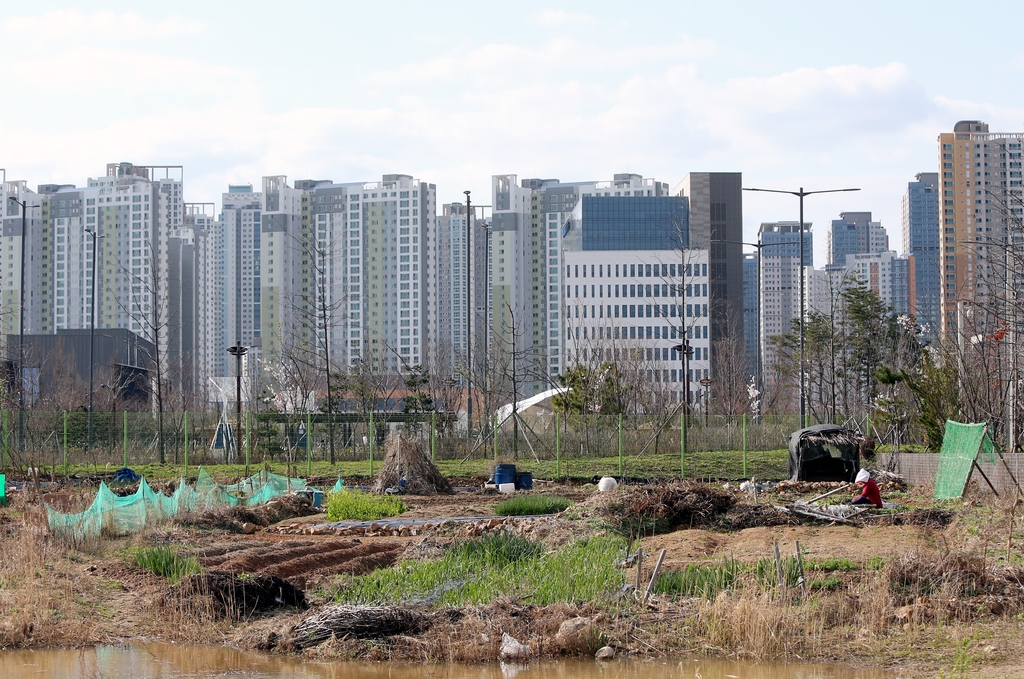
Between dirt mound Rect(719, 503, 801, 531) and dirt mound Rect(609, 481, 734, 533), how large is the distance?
0.15 meters

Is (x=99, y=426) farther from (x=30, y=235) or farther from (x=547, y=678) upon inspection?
(x=30, y=235)

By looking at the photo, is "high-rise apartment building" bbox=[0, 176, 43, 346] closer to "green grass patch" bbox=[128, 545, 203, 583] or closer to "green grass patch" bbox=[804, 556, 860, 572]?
"green grass patch" bbox=[128, 545, 203, 583]

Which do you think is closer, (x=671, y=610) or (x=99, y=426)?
(x=671, y=610)

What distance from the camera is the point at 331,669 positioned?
934 centimetres

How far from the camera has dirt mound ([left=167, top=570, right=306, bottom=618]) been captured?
1086 cm

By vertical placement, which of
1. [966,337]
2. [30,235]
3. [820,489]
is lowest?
[820,489]

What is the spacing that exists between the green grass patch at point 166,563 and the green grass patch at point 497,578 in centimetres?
177

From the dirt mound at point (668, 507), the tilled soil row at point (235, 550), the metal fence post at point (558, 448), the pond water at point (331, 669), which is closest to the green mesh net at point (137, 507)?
the tilled soil row at point (235, 550)

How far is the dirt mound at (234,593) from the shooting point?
10859mm

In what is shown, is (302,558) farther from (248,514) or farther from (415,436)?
(415,436)

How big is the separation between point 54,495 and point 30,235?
153454 millimetres

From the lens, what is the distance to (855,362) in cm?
5928

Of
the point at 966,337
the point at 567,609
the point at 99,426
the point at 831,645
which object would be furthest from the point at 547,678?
the point at 99,426

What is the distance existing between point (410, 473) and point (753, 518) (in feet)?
36.6
